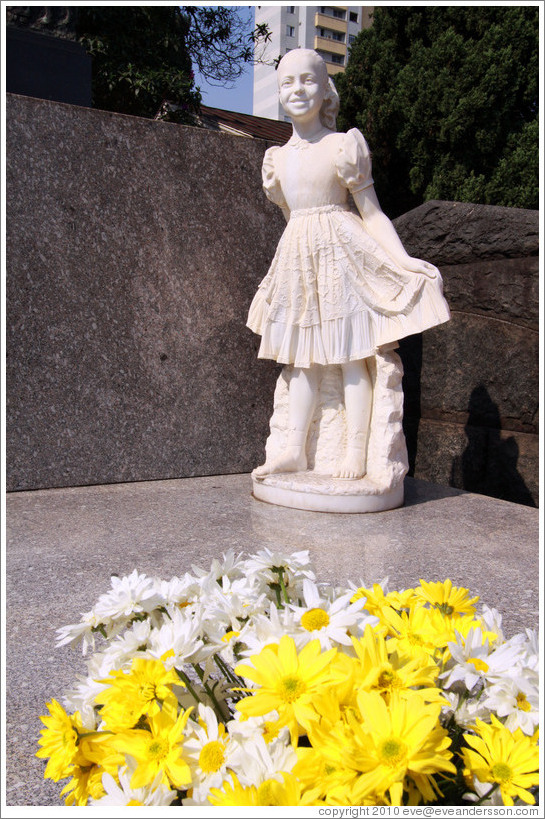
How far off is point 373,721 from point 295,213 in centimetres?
278

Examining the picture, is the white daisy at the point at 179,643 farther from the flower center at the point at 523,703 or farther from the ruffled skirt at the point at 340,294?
the ruffled skirt at the point at 340,294

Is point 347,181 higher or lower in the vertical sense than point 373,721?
higher

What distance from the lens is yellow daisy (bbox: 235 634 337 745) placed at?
0.59m

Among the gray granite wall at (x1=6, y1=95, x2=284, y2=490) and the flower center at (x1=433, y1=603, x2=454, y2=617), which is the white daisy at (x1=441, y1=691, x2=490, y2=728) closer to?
the flower center at (x1=433, y1=603, x2=454, y2=617)

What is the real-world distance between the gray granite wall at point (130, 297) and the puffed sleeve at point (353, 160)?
0.99 meters

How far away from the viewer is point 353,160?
288 cm

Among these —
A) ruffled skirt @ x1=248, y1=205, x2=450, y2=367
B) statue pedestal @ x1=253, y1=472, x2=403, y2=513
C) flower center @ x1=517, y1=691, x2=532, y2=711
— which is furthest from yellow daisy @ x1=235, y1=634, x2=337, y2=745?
ruffled skirt @ x1=248, y1=205, x2=450, y2=367

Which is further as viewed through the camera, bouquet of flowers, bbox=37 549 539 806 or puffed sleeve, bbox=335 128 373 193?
puffed sleeve, bbox=335 128 373 193

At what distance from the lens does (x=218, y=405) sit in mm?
3748

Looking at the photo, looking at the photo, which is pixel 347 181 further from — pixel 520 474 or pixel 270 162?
pixel 520 474

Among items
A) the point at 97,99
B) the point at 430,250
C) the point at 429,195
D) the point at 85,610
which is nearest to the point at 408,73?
the point at 429,195

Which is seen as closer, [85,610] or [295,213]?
[85,610]

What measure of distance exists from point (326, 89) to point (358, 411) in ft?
4.63

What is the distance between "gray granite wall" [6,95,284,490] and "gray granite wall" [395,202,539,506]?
33.7 inches
